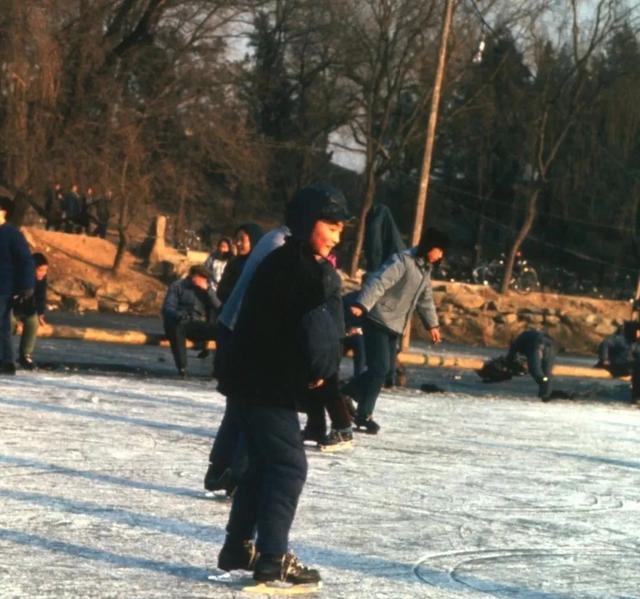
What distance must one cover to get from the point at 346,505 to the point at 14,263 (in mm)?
7384

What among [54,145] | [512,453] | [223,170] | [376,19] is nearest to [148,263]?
[223,170]

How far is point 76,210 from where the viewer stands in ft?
143

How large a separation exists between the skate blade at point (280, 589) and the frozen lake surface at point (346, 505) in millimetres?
115

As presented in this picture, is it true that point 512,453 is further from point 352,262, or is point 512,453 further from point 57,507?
point 352,262

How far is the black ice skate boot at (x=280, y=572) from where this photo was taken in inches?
259

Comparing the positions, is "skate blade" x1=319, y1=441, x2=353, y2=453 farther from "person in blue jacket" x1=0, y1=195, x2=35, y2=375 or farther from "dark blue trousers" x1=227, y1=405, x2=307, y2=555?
"person in blue jacket" x1=0, y1=195, x2=35, y2=375

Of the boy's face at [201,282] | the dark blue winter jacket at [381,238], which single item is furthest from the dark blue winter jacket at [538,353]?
the dark blue winter jacket at [381,238]

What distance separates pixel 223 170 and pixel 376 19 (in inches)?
445

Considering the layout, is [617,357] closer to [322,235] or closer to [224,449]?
[224,449]

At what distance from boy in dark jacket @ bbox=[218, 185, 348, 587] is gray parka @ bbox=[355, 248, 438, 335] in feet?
20.3

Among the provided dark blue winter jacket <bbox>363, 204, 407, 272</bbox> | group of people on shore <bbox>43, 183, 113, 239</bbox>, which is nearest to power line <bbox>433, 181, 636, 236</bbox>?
group of people on shore <bbox>43, 183, 113, 239</bbox>

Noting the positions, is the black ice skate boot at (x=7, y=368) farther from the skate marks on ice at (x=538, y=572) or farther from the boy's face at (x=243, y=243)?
the skate marks on ice at (x=538, y=572)

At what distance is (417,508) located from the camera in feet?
30.0

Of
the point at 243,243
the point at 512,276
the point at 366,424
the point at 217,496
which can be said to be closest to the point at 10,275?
the point at 243,243
